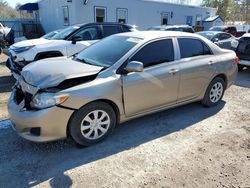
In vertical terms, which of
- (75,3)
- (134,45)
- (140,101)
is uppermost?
(75,3)

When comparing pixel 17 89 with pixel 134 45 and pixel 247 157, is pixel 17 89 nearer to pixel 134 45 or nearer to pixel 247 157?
pixel 134 45

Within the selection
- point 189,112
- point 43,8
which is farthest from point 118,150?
point 43,8

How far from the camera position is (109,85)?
346 centimetres

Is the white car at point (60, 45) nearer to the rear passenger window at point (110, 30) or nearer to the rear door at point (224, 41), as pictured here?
the rear passenger window at point (110, 30)

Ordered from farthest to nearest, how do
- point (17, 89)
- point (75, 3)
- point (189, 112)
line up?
point (75, 3) < point (189, 112) < point (17, 89)

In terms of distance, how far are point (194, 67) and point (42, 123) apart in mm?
2858

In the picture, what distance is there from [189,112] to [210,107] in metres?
0.57

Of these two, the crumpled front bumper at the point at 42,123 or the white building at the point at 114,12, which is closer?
the crumpled front bumper at the point at 42,123

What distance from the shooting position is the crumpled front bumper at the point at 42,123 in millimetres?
3107

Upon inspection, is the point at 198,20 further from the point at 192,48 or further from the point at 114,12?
the point at 192,48

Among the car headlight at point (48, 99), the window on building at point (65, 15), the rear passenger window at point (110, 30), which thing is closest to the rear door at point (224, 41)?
the rear passenger window at point (110, 30)

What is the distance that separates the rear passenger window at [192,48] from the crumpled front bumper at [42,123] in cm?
239

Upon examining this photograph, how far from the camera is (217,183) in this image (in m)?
2.86

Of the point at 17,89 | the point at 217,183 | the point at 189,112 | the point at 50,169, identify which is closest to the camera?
the point at 217,183
